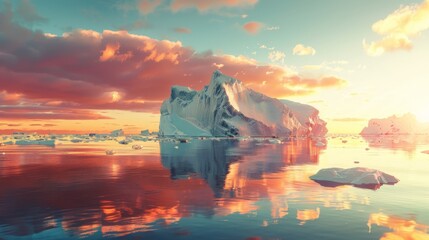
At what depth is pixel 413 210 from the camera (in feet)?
43.5

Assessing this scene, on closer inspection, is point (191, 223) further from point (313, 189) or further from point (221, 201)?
point (313, 189)

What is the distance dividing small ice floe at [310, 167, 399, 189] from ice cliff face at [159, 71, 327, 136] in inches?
3932

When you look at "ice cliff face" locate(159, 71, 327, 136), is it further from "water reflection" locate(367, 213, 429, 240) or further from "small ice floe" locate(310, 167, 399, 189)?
"water reflection" locate(367, 213, 429, 240)

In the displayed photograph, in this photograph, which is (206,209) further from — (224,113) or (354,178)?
(224,113)

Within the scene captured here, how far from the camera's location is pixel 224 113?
12350 centimetres

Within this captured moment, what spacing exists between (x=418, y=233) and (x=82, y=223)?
10.6 metres

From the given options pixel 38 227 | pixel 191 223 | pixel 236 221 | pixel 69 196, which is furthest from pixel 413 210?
pixel 69 196

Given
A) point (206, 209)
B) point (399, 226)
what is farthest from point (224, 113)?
point (399, 226)

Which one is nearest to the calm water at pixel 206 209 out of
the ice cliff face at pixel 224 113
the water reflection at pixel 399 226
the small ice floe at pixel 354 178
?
the water reflection at pixel 399 226

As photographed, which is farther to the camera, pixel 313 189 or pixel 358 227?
pixel 313 189

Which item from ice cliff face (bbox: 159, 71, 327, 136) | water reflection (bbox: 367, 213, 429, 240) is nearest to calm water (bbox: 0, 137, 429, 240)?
water reflection (bbox: 367, 213, 429, 240)

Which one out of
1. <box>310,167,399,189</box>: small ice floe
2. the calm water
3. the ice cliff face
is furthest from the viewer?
the ice cliff face

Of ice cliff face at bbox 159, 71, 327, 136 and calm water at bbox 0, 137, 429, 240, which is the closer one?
calm water at bbox 0, 137, 429, 240

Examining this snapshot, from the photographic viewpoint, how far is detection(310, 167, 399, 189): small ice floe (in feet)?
65.1
